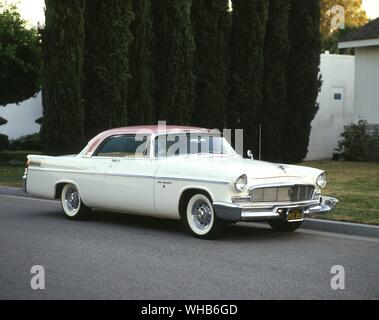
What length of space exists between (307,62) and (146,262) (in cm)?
1569

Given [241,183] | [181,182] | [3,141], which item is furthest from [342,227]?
[3,141]

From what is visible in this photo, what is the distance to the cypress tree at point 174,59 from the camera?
19641 millimetres

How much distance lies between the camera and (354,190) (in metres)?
A: 14.3

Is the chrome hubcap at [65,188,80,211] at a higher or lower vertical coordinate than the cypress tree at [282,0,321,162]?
lower

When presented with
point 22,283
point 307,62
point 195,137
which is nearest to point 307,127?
point 307,62

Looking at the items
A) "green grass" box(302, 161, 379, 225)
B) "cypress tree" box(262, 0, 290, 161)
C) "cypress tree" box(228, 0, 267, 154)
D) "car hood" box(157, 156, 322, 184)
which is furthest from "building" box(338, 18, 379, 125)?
"car hood" box(157, 156, 322, 184)

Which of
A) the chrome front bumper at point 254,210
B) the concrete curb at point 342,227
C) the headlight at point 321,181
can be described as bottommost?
the concrete curb at point 342,227

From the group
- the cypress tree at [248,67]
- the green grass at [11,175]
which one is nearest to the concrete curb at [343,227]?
the green grass at [11,175]

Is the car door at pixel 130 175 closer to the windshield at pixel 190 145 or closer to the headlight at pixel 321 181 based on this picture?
the windshield at pixel 190 145

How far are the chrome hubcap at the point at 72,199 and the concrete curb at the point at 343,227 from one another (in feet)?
11.9

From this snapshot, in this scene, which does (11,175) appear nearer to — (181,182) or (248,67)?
(248,67)

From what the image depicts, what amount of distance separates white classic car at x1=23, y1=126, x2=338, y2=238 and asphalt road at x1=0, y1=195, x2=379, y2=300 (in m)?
0.36

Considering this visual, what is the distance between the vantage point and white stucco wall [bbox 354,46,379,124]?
2309 cm

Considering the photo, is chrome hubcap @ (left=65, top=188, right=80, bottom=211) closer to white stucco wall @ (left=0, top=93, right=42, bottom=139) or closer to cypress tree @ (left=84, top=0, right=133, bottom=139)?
cypress tree @ (left=84, top=0, right=133, bottom=139)
